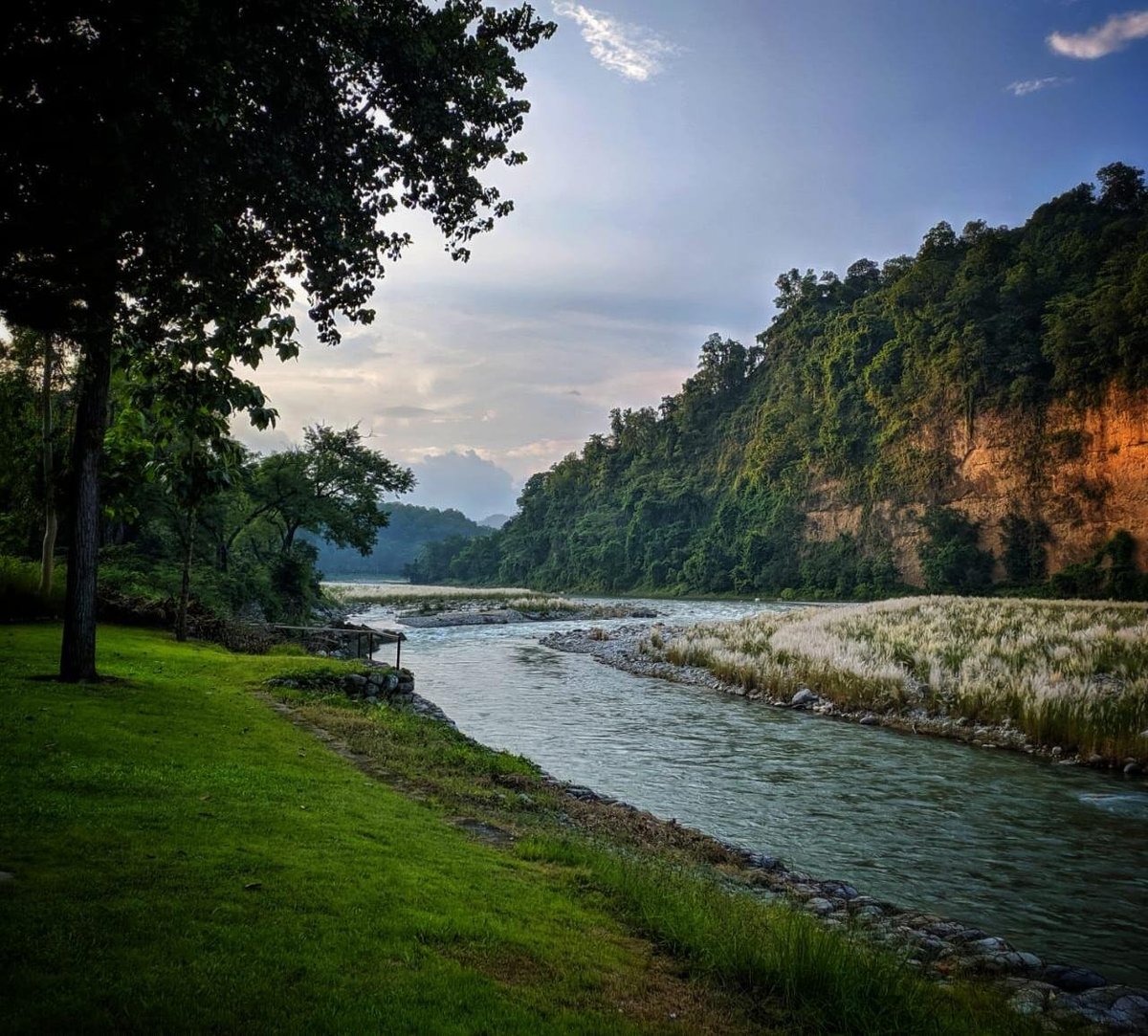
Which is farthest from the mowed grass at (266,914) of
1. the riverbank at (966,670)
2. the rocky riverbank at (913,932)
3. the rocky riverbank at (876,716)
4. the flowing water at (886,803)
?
the riverbank at (966,670)

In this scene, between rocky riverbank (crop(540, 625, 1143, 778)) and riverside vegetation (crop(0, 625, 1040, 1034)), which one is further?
rocky riverbank (crop(540, 625, 1143, 778))

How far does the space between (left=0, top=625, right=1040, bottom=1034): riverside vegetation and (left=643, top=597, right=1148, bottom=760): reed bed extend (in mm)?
11402

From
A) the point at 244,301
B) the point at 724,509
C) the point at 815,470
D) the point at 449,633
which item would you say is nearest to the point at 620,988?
the point at 244,301

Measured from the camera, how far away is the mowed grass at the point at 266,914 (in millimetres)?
3773

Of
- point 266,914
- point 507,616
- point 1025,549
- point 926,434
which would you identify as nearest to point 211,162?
point 266,914

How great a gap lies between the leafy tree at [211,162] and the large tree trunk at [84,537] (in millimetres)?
35

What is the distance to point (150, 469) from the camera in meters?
15.2

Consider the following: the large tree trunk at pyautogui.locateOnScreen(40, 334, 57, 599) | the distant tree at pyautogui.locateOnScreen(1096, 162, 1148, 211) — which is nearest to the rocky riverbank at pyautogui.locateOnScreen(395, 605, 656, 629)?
the large tree trunk at pyautogui.locateOnScreen(40, 334, 57, 599)

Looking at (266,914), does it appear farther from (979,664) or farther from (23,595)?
(23,595)

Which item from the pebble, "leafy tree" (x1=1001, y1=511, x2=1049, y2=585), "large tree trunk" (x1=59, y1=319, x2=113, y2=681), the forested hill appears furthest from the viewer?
"leafy tree" (x1=1001, y1=511, x2=1049, y2=585)

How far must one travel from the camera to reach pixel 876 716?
19688mm

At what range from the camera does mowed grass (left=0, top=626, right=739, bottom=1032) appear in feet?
12.4

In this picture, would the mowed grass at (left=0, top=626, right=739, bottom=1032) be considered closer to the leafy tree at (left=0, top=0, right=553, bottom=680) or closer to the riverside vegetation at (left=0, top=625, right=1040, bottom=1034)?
the riverside vegetation at (left=0, top=625, right=1040, bottom=1034)

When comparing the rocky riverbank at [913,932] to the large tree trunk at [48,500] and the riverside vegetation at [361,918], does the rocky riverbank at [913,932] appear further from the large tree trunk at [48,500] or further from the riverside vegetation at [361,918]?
the large tree trunk at [48,500]
